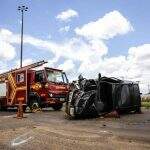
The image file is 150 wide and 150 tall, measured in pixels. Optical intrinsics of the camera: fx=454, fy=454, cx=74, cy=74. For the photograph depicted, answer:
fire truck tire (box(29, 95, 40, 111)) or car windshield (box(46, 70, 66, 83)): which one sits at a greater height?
car windshield (box(46, 70, 66, 83))

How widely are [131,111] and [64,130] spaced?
8.17 meters

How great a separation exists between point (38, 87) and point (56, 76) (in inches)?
53.6

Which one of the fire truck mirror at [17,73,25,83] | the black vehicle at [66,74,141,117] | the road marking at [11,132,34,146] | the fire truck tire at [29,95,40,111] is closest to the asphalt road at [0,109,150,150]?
the road marking at [11,132,34,146]

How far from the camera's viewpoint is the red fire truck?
1040 inches

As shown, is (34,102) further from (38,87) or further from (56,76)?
(56,76)

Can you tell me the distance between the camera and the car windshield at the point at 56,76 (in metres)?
26.8

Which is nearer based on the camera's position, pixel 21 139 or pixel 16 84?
pixel 21 139

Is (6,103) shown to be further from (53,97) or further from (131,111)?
(131,111)

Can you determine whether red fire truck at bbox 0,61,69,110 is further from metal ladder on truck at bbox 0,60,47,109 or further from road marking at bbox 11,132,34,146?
road marking at bbox 11,132,34,146

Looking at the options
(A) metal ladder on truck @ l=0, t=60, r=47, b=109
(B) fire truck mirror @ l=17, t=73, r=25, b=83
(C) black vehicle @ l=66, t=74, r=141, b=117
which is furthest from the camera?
(B) fire truck mirror @ l=17, t=73, r=25, b=83

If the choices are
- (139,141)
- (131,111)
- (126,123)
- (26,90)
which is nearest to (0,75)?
(26,90)

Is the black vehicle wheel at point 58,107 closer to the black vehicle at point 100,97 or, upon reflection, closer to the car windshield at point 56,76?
the car windshield at point 56,76

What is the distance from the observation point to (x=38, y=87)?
26.6 metres

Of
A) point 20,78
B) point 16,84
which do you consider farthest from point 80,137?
point 16,84
